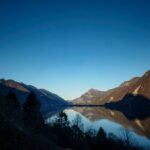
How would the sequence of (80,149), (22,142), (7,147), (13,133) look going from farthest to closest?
(80,149) → (13,133) → (22,142) → (7,147)

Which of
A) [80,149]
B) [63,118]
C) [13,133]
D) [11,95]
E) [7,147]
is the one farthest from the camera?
[63,118]

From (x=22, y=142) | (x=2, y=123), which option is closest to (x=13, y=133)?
(x=2, y=123)

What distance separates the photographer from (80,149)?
38.0 m


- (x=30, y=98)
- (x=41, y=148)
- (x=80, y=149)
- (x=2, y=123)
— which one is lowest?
→ (x=80, y=149)

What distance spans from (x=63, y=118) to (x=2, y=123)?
163 feet

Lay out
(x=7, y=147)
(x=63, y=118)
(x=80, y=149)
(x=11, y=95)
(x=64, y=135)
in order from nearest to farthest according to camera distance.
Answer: (x=7, y=147)
(x=80, y=149)
(x=64, y=135)
(x=11, y=95)
(x=63, y=118)

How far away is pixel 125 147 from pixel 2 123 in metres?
38.3

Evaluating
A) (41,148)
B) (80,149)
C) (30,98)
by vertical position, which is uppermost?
(30,98)

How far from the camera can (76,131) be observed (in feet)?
169

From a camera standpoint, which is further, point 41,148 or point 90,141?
point 90,141

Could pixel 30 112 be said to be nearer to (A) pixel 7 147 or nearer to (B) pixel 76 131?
(B) pixel 76 131

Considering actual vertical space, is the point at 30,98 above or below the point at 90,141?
above

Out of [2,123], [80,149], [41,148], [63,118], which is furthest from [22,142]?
[63,118]

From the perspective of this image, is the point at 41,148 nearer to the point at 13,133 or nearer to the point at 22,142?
the point at 22,142
